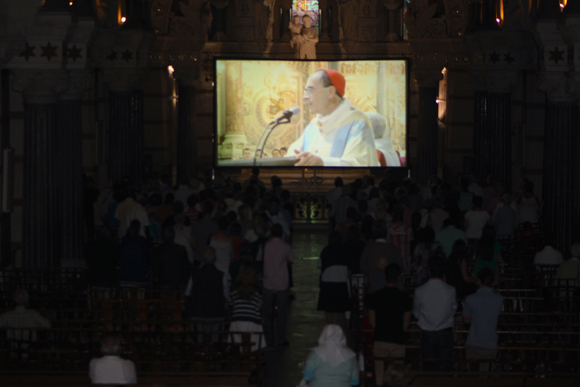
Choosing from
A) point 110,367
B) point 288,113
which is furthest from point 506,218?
point 288,113

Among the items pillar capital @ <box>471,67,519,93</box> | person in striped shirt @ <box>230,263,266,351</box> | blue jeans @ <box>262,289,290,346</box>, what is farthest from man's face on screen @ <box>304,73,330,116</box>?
person in striped shirt @ <box>230,263,266,351</box>

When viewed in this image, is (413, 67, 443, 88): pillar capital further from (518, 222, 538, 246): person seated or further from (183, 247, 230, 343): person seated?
(183, 247, 230, 343): person seated

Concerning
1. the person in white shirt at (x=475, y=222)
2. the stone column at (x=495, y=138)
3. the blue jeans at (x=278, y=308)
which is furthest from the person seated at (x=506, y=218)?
the stone column at (x=495, y=138)

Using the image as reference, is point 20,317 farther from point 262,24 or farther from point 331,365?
point 262,24

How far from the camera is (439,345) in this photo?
377 inches

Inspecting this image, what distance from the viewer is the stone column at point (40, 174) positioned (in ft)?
49.9

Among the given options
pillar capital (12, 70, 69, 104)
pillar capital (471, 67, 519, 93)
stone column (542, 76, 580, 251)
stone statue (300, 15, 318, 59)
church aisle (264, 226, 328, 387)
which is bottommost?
church aisle (264, 226, 328, 387)

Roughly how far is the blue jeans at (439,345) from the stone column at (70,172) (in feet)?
27.4

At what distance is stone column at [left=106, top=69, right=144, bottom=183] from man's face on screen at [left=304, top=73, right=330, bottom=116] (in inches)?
235

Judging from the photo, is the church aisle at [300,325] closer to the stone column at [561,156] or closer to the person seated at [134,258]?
the person seated at [134,258]

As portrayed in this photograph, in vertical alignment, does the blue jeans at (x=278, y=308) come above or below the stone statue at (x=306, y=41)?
below

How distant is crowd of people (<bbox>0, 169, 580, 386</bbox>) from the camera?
9453mm

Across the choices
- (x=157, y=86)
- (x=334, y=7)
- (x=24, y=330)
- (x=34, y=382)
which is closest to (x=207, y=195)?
(x=24, y=330)

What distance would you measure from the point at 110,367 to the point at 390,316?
8.92 feet
